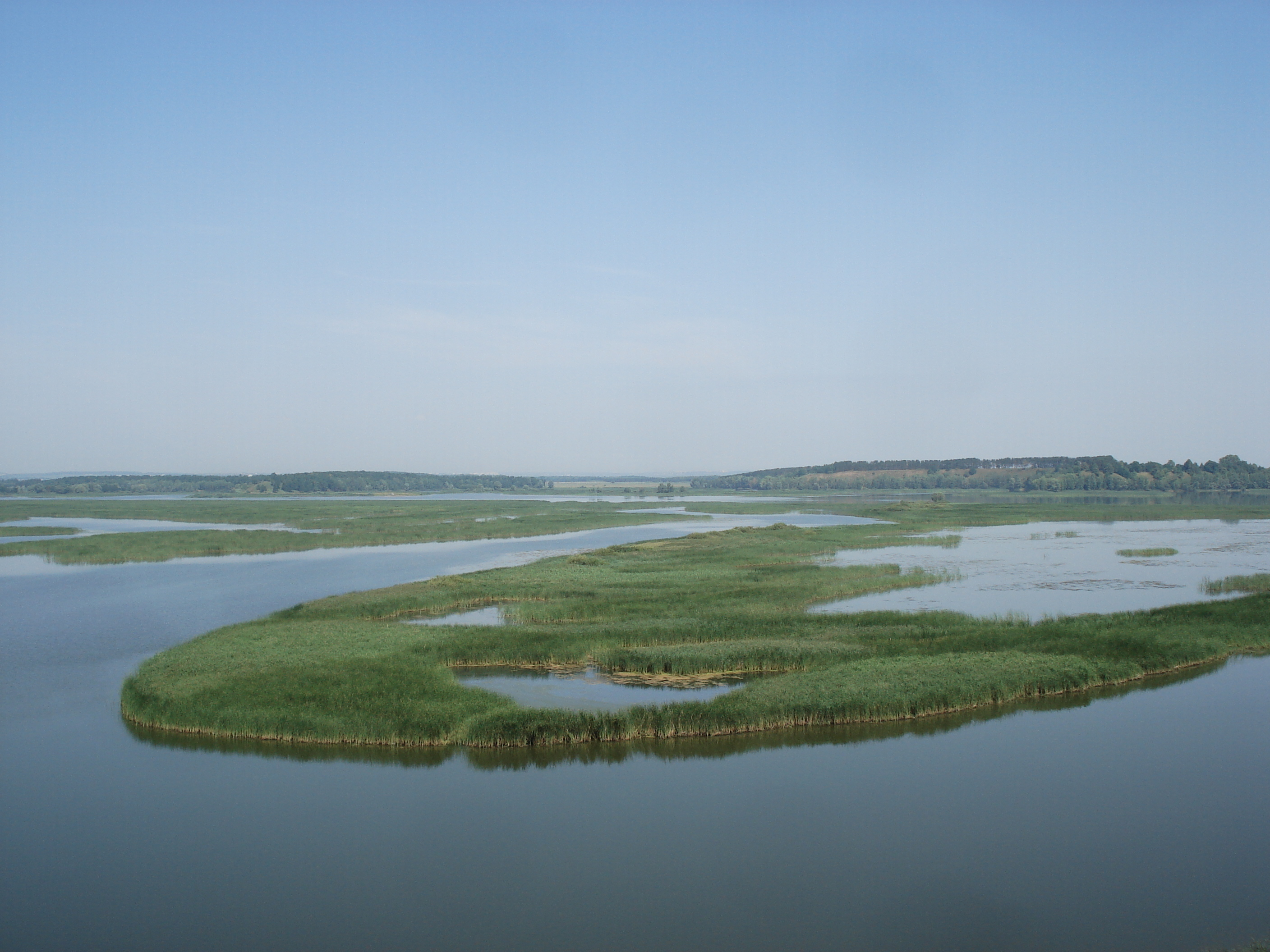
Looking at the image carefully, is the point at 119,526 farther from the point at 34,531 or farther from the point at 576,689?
the point at 576,689

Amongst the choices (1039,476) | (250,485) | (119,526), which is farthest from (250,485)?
(1039,476)

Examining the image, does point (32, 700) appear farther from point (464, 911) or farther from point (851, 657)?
point (851, 657)

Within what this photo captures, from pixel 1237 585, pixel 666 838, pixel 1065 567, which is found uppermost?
pixel 1237 585

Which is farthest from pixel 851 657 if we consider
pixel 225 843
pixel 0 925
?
pixel 0 925

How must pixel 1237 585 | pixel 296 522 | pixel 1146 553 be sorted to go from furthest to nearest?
pixel 296 522
pixel 1146 553
pixel 1237 585

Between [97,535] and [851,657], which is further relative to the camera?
[97,535]

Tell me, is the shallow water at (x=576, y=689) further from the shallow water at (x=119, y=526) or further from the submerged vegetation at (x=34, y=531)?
the submerged vegetation at (x=34, y=531)

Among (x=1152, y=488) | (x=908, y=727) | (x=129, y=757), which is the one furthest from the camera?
(x=1152, y=488)
